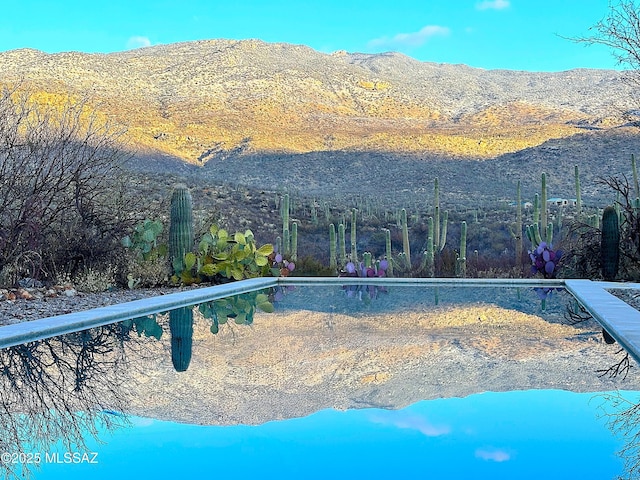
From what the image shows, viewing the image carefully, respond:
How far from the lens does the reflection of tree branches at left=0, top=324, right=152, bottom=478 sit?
3.05 m

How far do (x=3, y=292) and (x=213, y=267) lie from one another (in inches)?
110

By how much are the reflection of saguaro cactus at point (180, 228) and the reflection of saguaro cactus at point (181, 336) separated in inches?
85.9

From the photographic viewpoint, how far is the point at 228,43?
192ft

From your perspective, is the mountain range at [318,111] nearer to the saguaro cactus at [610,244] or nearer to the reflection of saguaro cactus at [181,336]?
the saguaro cactus at [610,244]

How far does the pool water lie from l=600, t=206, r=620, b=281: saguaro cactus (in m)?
3.49

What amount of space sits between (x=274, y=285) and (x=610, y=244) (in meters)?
4.19

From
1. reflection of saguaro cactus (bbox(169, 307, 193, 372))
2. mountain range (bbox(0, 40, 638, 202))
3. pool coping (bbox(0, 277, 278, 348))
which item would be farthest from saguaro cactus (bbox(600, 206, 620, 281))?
mountain range (bbox(0, 40, 638, 202))

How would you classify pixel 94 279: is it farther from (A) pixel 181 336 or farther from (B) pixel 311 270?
(B) pixel 311 270

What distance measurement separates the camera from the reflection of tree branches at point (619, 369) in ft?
13.4

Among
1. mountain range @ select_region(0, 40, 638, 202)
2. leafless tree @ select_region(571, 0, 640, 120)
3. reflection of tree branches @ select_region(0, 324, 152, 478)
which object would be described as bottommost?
reflection of tree branches @ select_region(0, 324, 152, 478)

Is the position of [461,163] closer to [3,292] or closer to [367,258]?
[367,258]

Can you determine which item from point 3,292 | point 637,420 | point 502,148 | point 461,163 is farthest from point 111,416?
point 502,148

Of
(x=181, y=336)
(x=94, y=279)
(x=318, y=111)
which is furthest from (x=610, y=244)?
(x=318, y=111)

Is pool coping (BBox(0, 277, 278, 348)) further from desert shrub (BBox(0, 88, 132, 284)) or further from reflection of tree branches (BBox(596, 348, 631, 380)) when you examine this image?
reflection of tree branches (BBox(596, 348, 631, 380))
